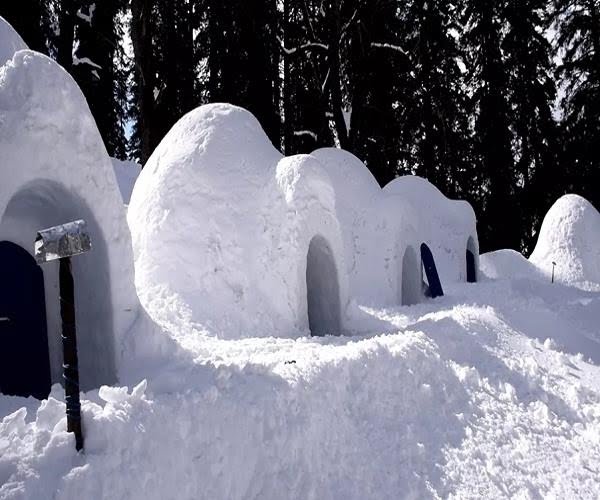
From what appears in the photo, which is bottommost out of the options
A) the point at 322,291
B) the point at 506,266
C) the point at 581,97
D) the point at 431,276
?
the point at 506,266

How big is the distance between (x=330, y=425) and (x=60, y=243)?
2.82m

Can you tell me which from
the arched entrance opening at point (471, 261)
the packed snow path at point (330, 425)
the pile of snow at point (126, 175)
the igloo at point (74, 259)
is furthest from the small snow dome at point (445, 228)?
the igloo at point (74, 259)

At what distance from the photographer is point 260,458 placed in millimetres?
4164

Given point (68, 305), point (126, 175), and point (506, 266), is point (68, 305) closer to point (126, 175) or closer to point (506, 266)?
point (126, 175)

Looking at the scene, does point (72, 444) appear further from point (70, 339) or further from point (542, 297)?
point (542, 297)

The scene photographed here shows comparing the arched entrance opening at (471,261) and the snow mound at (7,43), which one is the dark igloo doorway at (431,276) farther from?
the snow mound at (7,43)

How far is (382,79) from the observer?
22.0 meters

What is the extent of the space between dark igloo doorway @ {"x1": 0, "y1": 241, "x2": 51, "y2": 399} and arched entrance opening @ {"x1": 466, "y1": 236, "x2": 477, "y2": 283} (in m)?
15.3

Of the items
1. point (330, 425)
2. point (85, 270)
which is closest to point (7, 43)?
point (85, 270)

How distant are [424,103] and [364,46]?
428 cm

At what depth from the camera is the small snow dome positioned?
691 inches

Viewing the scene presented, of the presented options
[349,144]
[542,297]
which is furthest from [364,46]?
[542,297]

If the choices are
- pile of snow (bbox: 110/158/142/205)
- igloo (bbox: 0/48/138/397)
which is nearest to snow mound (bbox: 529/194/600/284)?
pile of snow (bbox: 110/158/142/205)

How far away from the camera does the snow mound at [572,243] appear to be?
731 inches
